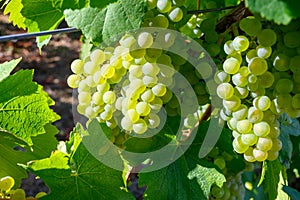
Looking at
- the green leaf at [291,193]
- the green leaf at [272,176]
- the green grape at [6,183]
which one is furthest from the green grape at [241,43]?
the green grape at [6,183]

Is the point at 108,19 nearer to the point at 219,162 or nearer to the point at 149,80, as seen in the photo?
the point at 149,80

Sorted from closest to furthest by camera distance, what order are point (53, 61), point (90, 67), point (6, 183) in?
point (90, 67) → point (6, 183) → point (53, 61)

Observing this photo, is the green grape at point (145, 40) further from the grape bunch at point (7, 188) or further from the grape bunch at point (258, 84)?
the grape bunch at point (7, 188)

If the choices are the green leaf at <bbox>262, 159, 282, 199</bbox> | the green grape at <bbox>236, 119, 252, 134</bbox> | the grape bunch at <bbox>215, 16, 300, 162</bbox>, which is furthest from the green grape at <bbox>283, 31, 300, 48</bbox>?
the green leaf at <bbox>262, 159, 282, 199</bbox>

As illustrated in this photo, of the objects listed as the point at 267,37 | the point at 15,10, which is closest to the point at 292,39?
the point at 267,37

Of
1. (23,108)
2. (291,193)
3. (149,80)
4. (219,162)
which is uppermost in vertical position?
(149,80)

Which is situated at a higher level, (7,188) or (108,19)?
(108,19)
